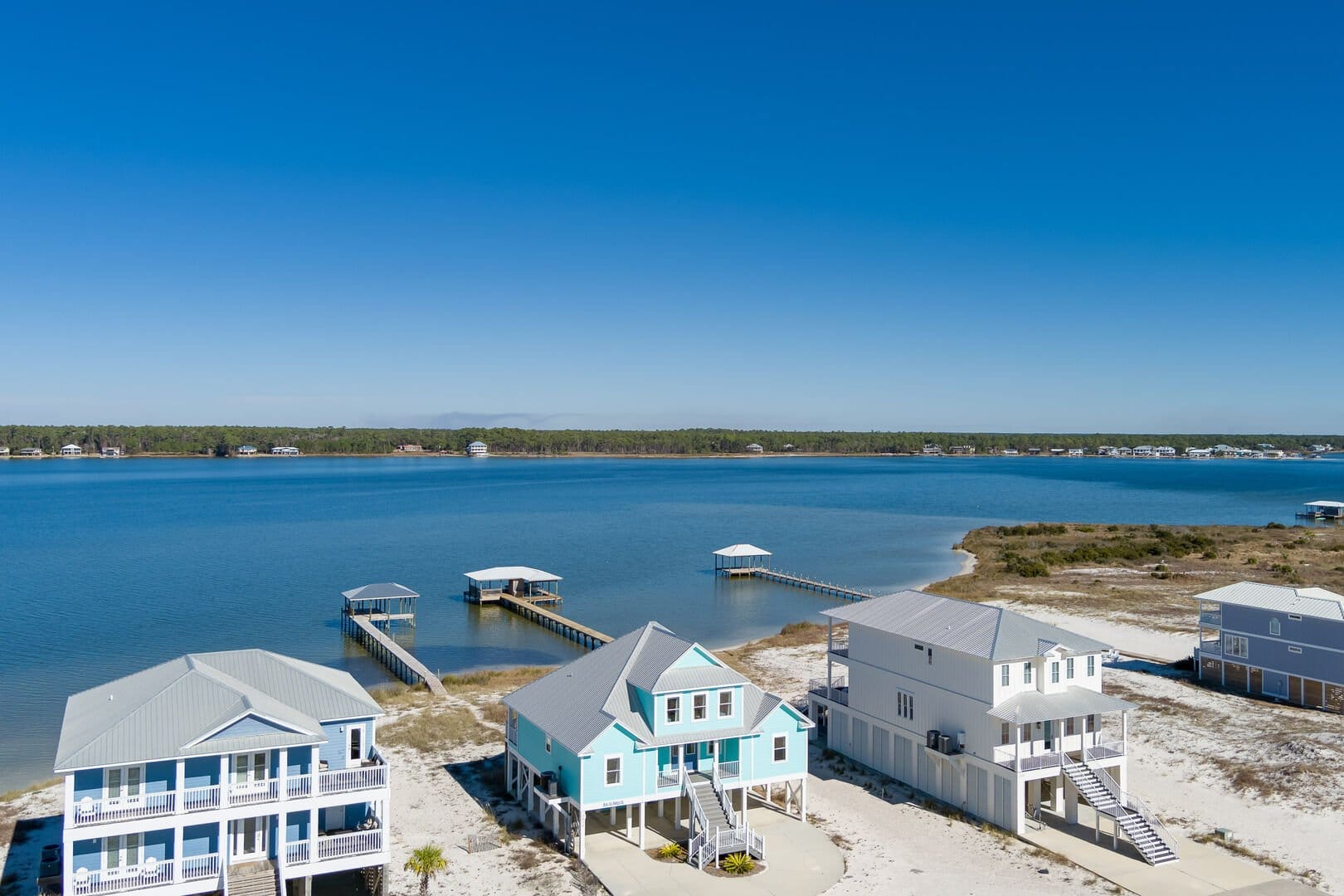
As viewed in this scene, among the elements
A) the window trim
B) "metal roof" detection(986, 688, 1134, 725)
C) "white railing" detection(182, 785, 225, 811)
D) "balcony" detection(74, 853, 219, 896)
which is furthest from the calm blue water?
"metal roof" detection(986, 688, 1134, 725)

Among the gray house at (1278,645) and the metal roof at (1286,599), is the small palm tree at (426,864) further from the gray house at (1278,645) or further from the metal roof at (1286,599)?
the metal roof at (1286,599)

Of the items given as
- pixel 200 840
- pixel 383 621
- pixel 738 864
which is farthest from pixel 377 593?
pixel 738 864

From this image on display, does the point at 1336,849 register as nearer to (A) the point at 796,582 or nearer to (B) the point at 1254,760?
(B) the point at 1254,760

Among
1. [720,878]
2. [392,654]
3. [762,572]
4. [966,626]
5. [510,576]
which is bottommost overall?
[762,572]

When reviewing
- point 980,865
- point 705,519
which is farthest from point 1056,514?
point 980,865

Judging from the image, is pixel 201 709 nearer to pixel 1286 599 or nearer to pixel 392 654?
pixel 392 654

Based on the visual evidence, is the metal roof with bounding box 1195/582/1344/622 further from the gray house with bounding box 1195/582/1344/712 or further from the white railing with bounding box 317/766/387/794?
the white railing with bounding box 317/766/387/794
